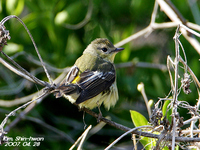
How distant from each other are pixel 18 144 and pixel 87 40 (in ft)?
5.47

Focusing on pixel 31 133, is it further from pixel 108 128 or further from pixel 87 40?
pixel 87 40

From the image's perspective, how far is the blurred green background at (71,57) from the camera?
3553 millimetres

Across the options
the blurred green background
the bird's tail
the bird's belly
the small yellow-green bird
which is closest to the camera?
the bird's tail

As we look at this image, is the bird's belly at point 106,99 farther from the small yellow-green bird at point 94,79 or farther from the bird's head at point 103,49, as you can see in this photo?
the bird's head at point 103,49

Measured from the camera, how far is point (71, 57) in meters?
3.72

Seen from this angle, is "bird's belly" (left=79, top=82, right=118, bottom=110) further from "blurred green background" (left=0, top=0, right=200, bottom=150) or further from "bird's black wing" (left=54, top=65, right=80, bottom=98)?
"blurred green background" (left=0, top=0, right=200, bottom=150)

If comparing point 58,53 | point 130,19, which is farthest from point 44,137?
point 130,19

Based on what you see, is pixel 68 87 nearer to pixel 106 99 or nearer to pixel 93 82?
pixel 93 82

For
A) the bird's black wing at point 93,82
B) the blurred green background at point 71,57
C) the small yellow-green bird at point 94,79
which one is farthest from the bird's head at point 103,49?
the bird's black wing at point 93,82

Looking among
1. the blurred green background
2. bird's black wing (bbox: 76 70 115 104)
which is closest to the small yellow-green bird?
bird's black wing (bbox: 76 70 115 104)

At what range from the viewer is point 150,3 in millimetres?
3918

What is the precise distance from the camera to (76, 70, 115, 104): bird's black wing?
270 cm

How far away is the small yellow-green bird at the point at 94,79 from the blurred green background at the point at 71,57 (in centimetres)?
25

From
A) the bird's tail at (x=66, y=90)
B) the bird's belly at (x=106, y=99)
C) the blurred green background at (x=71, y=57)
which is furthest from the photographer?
the blurred green background at (x=71, y=57)
